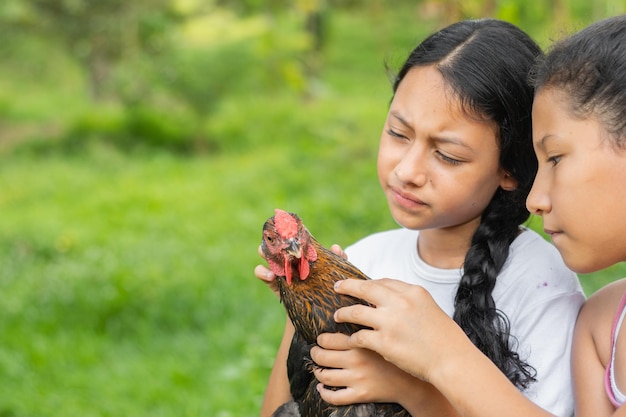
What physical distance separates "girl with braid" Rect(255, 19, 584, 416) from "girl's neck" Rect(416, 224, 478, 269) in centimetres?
2

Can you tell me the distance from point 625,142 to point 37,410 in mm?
3698

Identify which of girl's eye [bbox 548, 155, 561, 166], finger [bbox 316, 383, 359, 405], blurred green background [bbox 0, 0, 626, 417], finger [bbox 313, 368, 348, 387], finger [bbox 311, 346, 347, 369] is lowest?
finger [bbox 316, 383, 359, 405]

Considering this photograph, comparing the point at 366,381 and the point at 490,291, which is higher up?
the point at 490,291

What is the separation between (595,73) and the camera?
1.69 meters

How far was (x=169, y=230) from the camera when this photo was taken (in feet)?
21.4

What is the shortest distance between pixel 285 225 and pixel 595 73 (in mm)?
794

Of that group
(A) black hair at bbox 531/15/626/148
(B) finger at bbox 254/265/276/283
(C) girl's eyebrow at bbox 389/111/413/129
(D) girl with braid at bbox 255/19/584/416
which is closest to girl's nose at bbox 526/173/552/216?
(A) black hair at bbox 531/15/626/148

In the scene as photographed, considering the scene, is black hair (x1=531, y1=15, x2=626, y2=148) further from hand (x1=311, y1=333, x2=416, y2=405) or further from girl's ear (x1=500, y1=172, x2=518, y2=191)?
hand (x1=311, y1=333, x2=416, y2=405)

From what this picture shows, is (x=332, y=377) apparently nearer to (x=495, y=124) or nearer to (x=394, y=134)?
(x=394, y=134)

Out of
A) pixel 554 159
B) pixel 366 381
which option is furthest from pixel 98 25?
pixel 554 159

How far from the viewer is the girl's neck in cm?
218

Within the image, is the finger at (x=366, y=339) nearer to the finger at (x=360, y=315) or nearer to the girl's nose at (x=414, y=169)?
the finger at (x=360, y=315)

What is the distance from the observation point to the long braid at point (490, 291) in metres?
1.92

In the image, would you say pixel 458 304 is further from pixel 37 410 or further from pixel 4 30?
pixel 4 30
